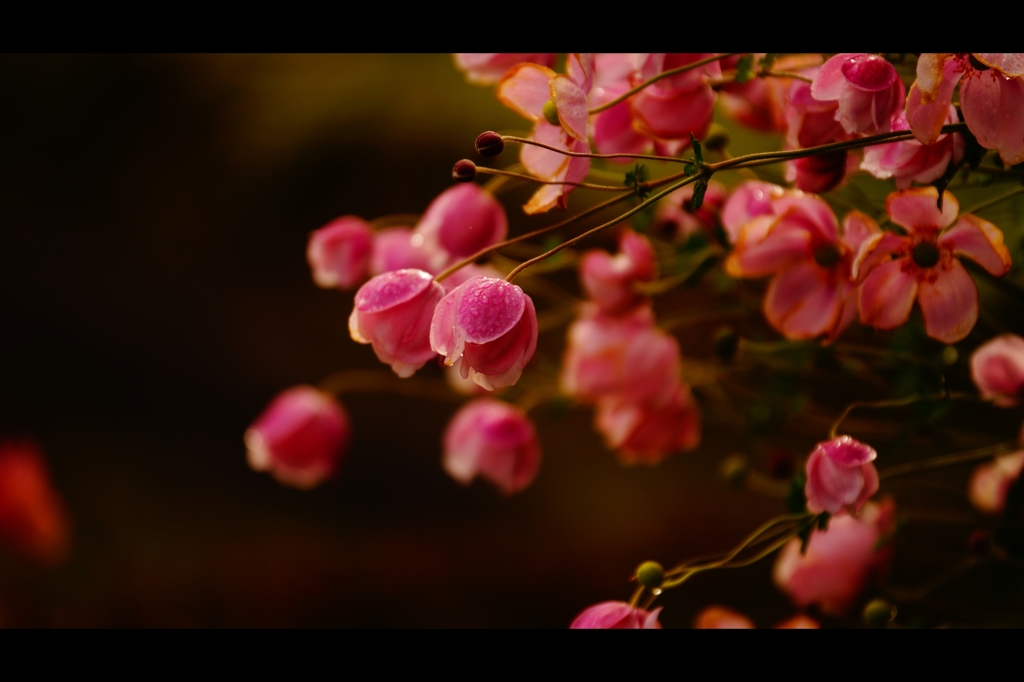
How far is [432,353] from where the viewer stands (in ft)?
1.06

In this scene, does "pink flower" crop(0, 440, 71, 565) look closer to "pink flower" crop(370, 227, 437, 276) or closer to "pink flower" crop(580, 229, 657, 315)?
"pink flower" crop(370, 227, 437, 276)

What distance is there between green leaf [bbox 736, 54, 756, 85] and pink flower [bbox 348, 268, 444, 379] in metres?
0.17

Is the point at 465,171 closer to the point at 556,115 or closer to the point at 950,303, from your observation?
the point at 556,115

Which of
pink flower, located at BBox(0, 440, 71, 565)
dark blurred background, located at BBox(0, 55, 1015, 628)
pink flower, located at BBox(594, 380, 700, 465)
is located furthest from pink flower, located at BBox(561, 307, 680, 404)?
pink flower, located at BBox(0, 440, 71, 565)

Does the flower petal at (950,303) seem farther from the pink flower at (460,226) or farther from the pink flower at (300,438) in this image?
the pink flower at (300,438)

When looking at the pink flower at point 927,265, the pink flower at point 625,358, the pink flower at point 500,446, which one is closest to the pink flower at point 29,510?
the pink flower at point 500,446

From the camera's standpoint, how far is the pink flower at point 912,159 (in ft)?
1.00

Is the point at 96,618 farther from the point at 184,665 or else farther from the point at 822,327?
the point at 822,327

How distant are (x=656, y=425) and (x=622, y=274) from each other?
11cm

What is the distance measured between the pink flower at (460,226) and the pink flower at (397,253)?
0.01 meters

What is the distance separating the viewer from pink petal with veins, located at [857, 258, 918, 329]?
33 cm

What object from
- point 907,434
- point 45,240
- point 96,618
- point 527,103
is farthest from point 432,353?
point 45,240

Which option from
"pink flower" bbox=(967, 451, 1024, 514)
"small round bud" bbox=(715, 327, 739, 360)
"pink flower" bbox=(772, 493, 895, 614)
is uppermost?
"small round bud" bbox=(715, 327, 739, 360)

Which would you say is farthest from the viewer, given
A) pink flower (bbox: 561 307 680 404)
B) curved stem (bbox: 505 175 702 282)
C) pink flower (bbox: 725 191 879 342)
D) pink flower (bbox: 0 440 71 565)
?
pink flower (bbox: 0 440 71 565)
